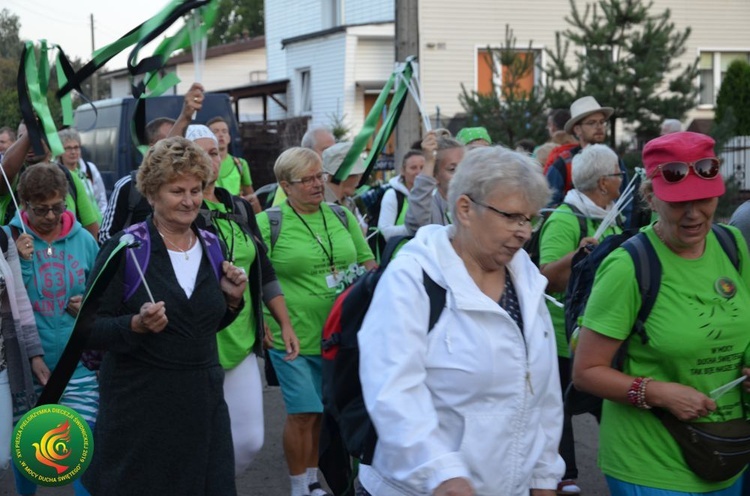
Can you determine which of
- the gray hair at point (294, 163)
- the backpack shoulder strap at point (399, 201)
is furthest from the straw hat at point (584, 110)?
the gray hair at point (294, 163)

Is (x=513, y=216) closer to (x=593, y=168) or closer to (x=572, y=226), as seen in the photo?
(x=572, y=226)

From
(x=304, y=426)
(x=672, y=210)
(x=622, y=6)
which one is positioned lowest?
(x=304, y=426)

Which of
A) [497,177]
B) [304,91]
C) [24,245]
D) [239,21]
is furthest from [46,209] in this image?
[239,21]

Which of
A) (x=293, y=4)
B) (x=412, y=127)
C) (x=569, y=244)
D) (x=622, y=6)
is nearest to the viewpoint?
(x=569, y=244)

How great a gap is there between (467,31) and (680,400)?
1035 inches

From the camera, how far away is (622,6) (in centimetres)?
1766

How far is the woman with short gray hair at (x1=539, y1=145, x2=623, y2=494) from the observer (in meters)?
6.24

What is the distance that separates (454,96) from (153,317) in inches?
1010

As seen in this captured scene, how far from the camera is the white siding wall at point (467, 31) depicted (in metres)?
29.1

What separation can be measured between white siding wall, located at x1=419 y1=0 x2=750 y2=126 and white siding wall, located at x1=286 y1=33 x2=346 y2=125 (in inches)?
119

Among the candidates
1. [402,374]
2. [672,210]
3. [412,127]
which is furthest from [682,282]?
[412,127]

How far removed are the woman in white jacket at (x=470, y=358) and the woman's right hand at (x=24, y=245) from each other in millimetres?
2914

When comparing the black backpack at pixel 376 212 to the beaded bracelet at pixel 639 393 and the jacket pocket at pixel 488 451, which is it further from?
the jacket pocket at pixel 488 451

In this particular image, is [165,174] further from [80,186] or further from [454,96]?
[454,96]
